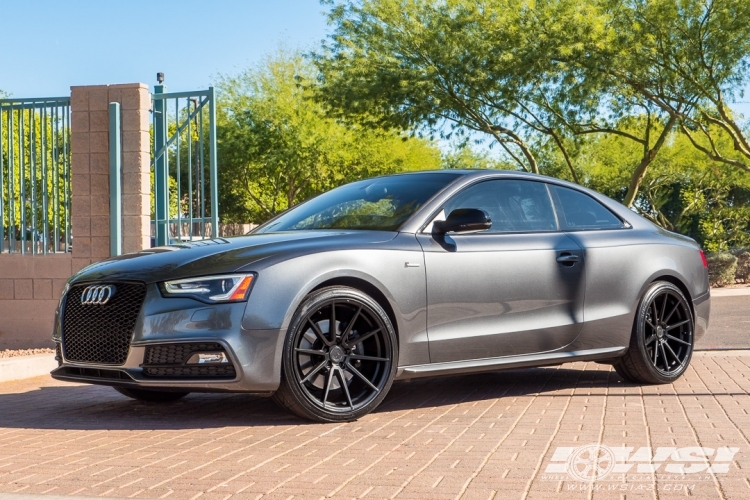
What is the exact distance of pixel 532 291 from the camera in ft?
24.6

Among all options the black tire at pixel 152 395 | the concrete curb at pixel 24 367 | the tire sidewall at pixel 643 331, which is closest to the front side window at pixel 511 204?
the tire sidewall at pixel 643 331

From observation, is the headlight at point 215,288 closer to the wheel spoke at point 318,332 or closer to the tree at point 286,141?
the wheel spoke at point 318,332

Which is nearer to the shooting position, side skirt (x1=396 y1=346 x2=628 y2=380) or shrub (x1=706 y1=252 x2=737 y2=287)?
side skirt (x1=396 y1=346 x2=628 y2=380)

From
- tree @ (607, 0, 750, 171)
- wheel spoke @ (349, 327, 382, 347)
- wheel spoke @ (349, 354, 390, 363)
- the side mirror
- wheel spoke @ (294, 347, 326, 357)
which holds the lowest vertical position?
wheel spoke @ (349, 354, 390, 363)

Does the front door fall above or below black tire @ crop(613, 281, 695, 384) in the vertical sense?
above

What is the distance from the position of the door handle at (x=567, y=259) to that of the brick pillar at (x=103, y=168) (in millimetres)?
6138

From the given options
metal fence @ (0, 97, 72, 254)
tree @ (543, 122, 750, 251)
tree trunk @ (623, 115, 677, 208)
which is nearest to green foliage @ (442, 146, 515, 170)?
tree @ (543, 122, 750, 251)

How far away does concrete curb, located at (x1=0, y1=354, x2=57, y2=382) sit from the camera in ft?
31.2

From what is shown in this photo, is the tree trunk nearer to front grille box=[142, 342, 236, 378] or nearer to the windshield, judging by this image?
the windshield

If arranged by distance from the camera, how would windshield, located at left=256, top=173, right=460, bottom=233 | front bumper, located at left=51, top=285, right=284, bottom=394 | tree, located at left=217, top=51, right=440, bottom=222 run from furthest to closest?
tree, located at left=217, top=51, right=440, bottom=222 < windshield, located at left=256, top=173, right=460, bottom=233 < front bumper, located at left=51, top=285, right=284, bottom=394

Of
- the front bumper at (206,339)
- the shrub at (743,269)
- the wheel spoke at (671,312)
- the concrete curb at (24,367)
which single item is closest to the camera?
the front bumper at (206,339)

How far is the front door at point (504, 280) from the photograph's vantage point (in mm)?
7020

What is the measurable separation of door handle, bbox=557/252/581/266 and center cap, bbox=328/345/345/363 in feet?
6.52

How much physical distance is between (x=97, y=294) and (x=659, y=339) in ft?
14.3
